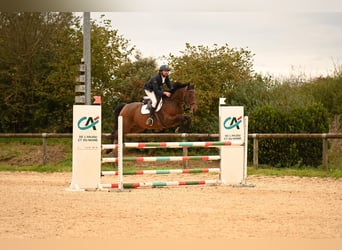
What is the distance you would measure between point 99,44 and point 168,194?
9896mm

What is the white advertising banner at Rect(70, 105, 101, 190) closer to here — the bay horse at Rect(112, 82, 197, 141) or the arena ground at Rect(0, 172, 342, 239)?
the arena ground at Rect(0, 172, 342, 239)

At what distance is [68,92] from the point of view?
17.8 metres

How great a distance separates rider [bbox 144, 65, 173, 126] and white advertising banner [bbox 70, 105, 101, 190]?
1.64 m

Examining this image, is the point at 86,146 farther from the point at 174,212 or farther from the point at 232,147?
the point at 174,212

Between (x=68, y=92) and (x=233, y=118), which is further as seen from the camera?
(x=68, y=92)

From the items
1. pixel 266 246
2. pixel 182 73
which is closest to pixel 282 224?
pixel 266 246

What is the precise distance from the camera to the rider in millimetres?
10762

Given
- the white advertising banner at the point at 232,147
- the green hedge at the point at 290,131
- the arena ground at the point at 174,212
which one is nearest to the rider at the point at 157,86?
the white advertising banner at the point at 232,147

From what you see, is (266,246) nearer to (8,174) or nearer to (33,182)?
(33,182)

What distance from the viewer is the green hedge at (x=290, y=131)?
48.2 feet

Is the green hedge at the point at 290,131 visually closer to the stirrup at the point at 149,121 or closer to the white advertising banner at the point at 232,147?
the stirrup at the point at 149,121

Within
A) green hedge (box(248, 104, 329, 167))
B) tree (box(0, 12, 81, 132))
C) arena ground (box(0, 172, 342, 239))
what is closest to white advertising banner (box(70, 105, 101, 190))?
arena ground (box(0, 172, 342, 239))

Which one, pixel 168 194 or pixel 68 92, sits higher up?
pixel 68 92

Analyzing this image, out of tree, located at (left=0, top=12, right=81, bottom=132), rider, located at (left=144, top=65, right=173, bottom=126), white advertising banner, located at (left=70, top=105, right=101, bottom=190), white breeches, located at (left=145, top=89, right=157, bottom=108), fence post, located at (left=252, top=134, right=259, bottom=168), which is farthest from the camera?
tree, located at (left=0, top=12, right=81, bottom=132)
